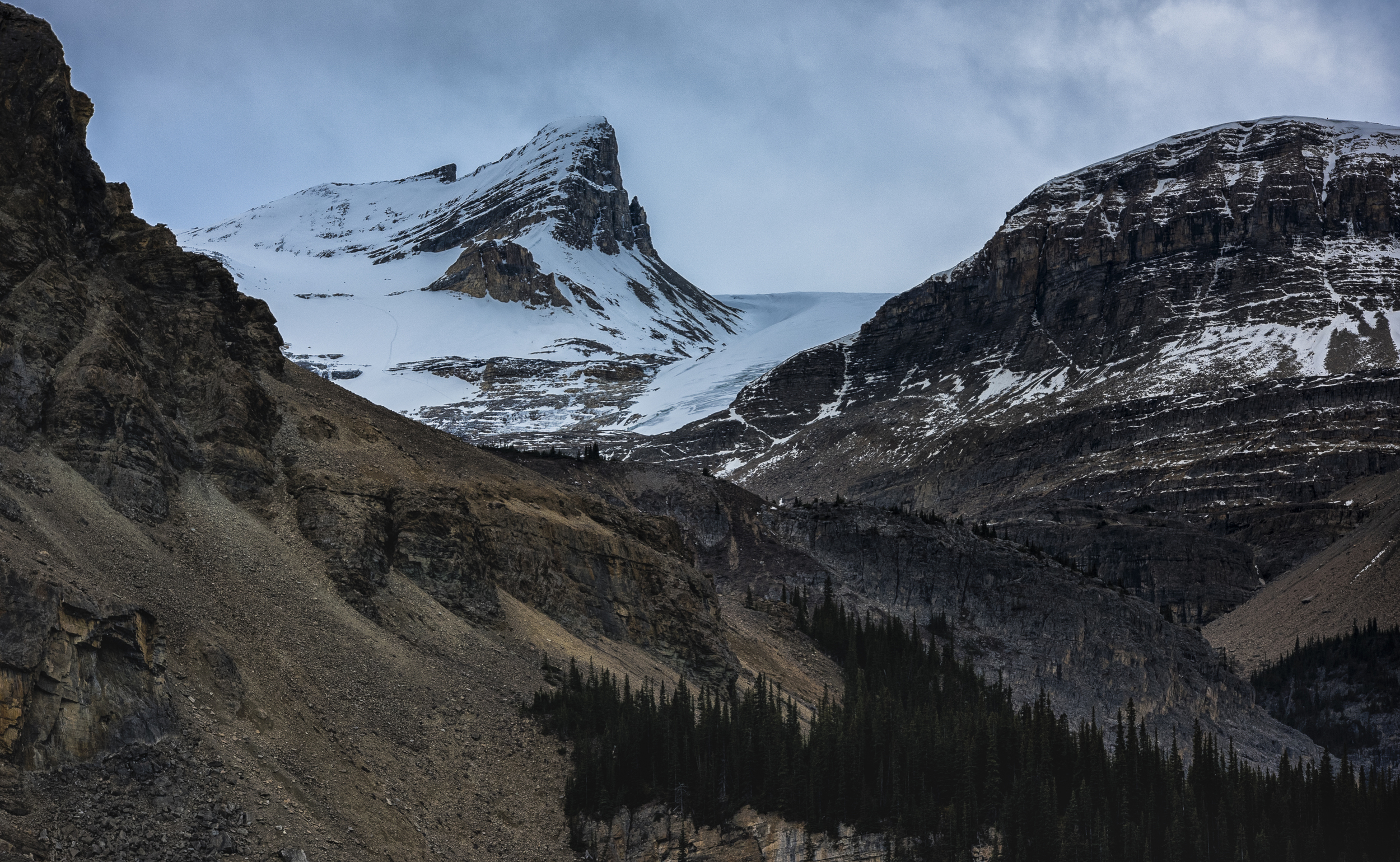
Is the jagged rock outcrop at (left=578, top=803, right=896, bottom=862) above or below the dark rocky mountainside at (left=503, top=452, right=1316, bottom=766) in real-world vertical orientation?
below

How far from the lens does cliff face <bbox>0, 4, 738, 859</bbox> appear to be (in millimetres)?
36844

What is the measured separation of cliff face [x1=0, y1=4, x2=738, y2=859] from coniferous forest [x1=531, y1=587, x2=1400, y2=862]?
3214 millimetres

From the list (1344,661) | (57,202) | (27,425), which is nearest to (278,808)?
(27,425)

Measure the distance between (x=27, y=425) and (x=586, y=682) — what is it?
24.8 m

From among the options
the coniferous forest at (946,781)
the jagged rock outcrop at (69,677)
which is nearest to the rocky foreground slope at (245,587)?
the jagged rock outcrop at (69,677)

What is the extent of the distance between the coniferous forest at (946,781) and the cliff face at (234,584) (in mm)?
3214

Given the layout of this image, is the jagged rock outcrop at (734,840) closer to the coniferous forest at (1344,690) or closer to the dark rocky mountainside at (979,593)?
the dark rocky mountainside at (979,593)

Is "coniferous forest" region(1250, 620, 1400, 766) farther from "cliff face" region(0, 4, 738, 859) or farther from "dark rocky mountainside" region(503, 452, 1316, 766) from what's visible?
"cliff face" region(0, 4, 738, 859)

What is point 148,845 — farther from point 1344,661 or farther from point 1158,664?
point 1344,661

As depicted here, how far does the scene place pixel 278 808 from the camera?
128 ft

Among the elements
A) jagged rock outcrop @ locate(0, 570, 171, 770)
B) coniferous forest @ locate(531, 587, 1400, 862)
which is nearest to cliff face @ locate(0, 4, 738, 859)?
jagged rock outcrop @ locate(0, 570, 171, 770)

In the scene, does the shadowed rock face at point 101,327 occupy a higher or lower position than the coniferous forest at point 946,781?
higher

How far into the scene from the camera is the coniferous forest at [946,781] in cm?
5638

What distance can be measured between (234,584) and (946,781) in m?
31.8
